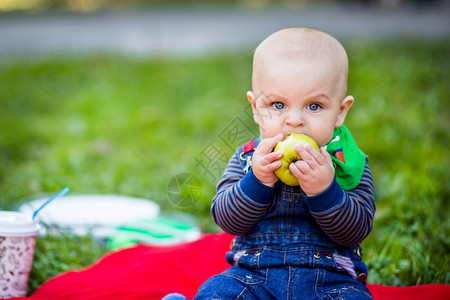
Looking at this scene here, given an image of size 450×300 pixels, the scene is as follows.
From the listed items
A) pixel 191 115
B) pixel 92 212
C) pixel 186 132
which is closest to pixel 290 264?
pixel 92 212

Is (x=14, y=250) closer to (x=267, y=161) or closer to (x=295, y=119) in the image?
(x=267, y=161)

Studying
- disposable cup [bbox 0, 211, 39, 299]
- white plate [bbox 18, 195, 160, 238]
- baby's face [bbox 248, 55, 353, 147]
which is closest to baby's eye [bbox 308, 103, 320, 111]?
baby's face [bbox 248, 55, 353, 147]

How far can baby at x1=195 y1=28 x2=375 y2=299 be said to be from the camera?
164 cm

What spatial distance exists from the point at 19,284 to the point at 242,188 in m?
1.02

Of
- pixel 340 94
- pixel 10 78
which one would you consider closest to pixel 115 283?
pixel 340 94

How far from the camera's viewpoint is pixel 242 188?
1716 mm

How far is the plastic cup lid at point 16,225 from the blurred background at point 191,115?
0.41 m

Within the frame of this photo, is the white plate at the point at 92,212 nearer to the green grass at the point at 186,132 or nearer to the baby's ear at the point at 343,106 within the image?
the green grass at the point at 186,132

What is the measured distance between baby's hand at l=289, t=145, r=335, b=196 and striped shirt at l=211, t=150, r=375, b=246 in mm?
28

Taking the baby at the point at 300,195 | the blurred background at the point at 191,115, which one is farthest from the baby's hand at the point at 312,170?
the blurred background at the point at 191,115

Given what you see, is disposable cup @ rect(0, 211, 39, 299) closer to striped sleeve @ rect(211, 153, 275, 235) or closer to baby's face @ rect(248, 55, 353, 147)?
striped sleeve @ rect(211, 153, 275, 235)

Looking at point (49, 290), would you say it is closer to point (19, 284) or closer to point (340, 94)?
point (19, 284)

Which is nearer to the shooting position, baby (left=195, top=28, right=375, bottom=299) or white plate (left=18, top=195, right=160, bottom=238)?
baby (left=195, top=28, right=375, bottom=299)

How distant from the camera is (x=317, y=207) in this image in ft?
5.36
